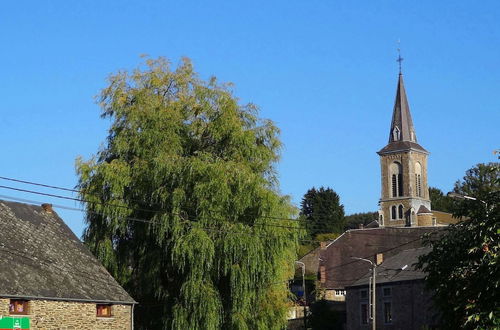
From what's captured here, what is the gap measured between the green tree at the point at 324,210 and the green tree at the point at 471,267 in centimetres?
9997

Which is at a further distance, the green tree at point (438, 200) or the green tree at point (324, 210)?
the green tree at point (438, 200)

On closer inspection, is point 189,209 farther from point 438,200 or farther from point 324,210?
point 438,200

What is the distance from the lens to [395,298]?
53.9 m

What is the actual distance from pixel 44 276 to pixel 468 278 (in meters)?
19.0

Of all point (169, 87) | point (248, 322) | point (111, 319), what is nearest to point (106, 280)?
point (111, 319)

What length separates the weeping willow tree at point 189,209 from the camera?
3650cm

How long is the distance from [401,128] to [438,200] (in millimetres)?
18150

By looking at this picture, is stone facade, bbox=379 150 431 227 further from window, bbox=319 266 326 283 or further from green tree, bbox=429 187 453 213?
window, bbox=319 266 326 283

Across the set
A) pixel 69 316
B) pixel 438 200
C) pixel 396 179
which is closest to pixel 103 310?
pixel 69 316

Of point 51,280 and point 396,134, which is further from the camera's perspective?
point 396,134


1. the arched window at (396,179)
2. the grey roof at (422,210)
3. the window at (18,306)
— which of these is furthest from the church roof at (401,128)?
the window at (18,306)

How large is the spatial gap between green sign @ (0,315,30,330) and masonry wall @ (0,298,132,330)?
18cm

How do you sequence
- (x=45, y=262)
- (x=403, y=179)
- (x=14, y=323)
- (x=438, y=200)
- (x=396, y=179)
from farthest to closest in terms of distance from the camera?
1. (x=438, y=200)
2. (x=396, y=179)
3. (x=403, y=179)
4. (x=45, y=262)
5. (x=14, y=323)

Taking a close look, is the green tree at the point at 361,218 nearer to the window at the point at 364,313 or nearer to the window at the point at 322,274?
the window at the point at 322,274
